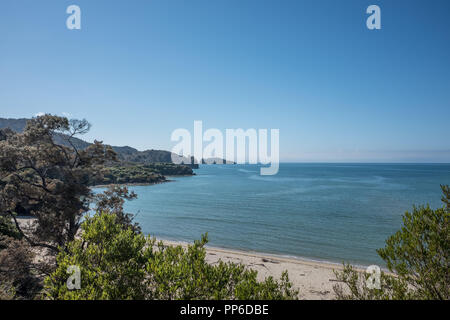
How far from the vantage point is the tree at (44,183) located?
13.9 metres

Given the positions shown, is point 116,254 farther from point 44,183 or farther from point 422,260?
point 422,260

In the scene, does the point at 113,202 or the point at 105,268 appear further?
the point at 113,202

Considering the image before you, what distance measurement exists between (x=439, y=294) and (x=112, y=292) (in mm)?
11792

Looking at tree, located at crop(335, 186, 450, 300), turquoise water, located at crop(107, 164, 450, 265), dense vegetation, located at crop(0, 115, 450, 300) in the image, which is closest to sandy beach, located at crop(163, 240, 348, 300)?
turquoise water, located at crop(107, 164, 450, 265)

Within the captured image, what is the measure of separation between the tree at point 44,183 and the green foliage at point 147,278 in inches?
250

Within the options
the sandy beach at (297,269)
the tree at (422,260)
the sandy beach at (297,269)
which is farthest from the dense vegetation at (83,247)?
the sandy beach at (297,269)

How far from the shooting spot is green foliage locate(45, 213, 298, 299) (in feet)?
23.8

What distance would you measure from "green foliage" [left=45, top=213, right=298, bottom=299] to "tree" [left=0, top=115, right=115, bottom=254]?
20.8ft

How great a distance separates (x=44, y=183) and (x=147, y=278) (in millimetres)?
11743

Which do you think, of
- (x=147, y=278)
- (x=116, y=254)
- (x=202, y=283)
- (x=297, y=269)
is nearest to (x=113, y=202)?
(x=116, y=254)

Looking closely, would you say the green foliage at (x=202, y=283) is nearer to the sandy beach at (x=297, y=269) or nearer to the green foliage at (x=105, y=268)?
the green foliage at (x=105, y=268)

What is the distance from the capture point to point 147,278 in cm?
848

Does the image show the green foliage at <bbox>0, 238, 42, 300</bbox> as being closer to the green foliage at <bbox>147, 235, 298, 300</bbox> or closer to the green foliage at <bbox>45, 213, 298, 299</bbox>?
the green foliage at <bbox>45, 213, 298, 299</bbox>
